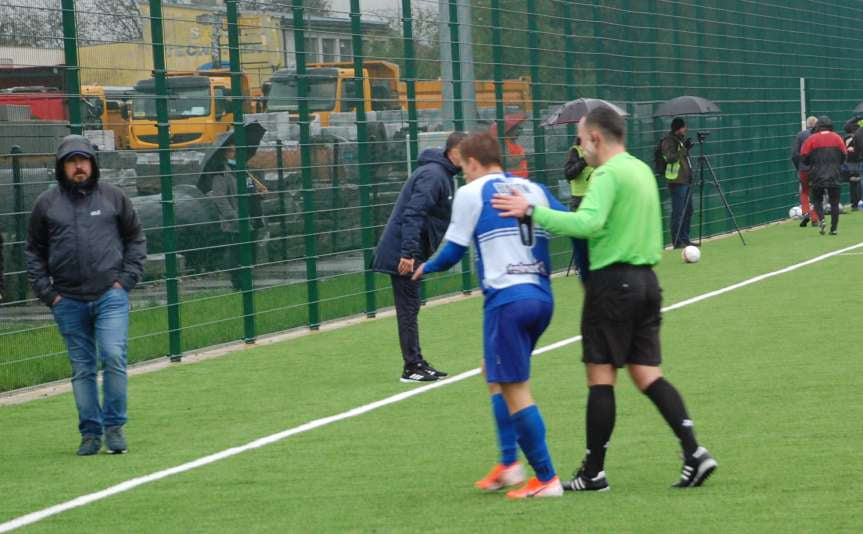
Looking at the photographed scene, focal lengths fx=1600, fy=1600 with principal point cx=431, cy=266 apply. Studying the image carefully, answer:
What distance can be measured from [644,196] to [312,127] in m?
9.35

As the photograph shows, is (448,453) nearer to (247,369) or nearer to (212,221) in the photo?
(247,369)

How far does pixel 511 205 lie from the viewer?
23.7 ft

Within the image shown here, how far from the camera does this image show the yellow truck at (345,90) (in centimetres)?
1603

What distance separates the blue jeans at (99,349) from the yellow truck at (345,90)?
642 cm

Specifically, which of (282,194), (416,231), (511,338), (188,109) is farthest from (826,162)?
(511,338)

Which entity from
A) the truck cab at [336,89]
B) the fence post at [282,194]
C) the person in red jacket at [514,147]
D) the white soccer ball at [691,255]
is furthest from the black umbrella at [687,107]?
the fence post at [282,194]

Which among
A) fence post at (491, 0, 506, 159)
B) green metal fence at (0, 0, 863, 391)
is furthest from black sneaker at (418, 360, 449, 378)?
fence post at (491, 0, 506, 159)

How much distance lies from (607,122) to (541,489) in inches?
69.0

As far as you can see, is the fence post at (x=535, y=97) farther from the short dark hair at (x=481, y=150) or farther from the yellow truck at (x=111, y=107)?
the short dark hair at (x=481, y=150)

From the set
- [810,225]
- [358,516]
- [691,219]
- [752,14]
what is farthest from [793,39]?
[358,516]

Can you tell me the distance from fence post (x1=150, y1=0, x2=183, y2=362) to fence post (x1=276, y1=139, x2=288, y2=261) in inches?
72.2

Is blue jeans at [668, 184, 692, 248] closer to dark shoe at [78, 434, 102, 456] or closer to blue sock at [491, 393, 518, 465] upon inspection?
dark shoe at [78, 434, 102, 456]

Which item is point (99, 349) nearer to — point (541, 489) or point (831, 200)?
point (541, 489)

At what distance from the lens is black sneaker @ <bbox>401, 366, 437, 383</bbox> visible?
12.2 meters
